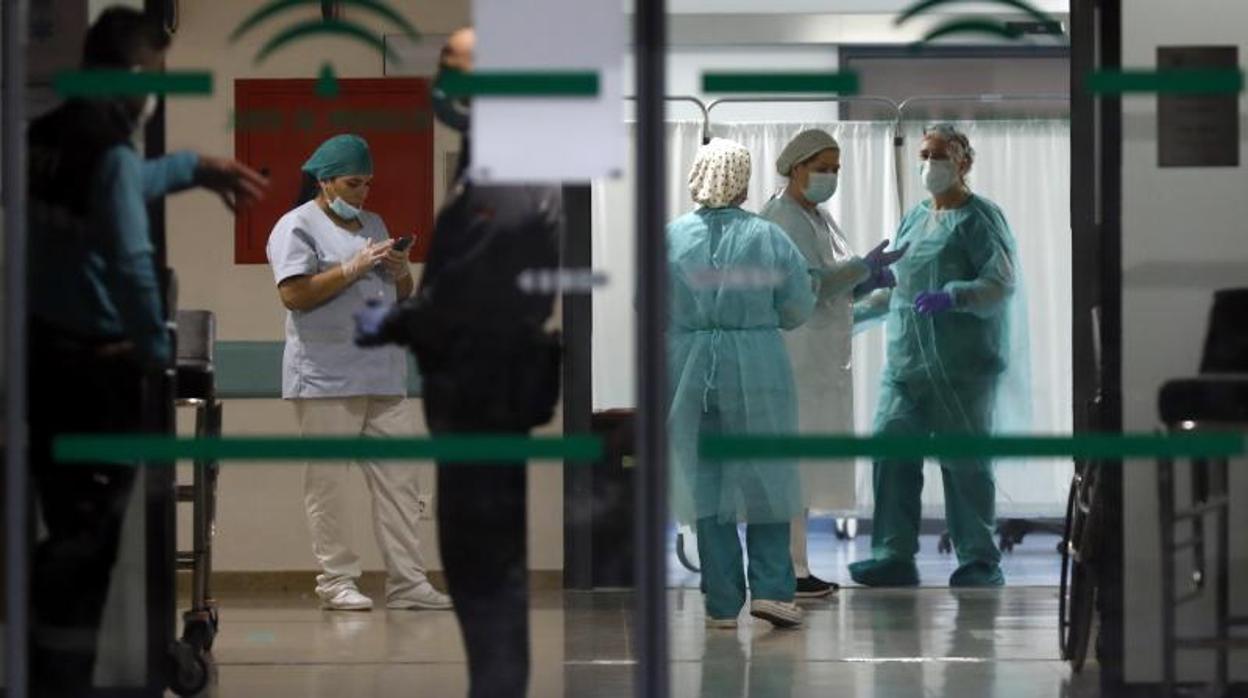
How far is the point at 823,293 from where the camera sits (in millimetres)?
5930

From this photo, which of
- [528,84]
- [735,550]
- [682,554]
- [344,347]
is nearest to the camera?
[528,84]

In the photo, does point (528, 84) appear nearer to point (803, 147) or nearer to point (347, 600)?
point (803, 147)

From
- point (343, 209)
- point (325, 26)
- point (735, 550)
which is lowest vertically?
point (735, 550)

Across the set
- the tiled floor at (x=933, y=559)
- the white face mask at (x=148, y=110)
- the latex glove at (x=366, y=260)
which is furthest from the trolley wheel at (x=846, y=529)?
the white face mask at (x=148, y=110)

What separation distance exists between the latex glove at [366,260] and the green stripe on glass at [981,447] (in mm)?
864

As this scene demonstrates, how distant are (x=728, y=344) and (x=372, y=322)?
0.85 meters

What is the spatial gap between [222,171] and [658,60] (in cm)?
101

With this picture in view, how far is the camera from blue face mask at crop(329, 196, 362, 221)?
5668mm

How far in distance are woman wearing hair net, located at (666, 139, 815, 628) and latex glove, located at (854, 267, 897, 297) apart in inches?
4.7

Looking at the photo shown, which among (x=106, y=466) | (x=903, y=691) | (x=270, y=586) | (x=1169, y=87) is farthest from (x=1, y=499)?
(x=1169, y=87)

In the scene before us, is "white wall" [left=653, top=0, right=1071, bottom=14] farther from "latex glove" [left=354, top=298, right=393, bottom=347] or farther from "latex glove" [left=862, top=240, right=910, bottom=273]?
"latex glove" [left=354, top=298, right=393, bottom=347]

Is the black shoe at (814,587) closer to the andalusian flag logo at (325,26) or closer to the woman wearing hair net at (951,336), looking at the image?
the woman wearing hair net at (951,336)

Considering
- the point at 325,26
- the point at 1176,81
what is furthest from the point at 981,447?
the point at 325,26

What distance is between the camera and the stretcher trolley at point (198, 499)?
18.6ft
